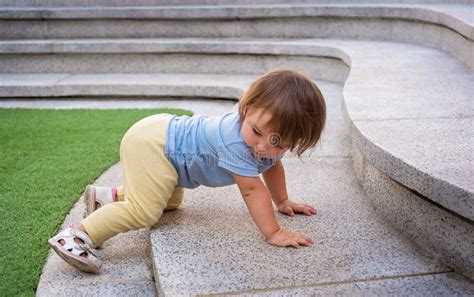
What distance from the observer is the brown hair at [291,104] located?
198 centimetres

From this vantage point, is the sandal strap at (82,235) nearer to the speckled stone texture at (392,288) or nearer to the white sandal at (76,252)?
the white sandal at (76,252)

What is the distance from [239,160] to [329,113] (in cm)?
186

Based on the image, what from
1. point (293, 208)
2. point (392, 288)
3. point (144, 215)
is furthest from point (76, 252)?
point (392, 288)

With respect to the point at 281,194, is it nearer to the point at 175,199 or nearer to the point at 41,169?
the point at 175,199

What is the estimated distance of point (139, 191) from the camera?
2258 millimetres

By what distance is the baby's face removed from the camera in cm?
204

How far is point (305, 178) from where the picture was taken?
2.81 meters

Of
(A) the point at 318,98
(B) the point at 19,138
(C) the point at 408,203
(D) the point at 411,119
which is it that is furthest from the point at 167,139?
(B) the point at 19,138

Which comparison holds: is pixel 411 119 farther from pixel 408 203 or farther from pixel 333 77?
pixel 333 77

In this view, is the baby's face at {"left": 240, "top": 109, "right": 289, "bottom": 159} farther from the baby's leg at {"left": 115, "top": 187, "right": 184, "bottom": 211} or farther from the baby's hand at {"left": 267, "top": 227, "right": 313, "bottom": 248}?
the baby's leg at {"left": 115, "top": 187, "right": 184, "bottom": 211}

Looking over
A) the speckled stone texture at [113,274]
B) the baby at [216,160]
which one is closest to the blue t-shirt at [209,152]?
the baby at [216,160]

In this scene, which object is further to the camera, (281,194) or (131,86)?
(131,86)

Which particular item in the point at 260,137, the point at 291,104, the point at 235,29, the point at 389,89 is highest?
the point at 291,104

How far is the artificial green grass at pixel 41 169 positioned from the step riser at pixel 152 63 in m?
1.18
